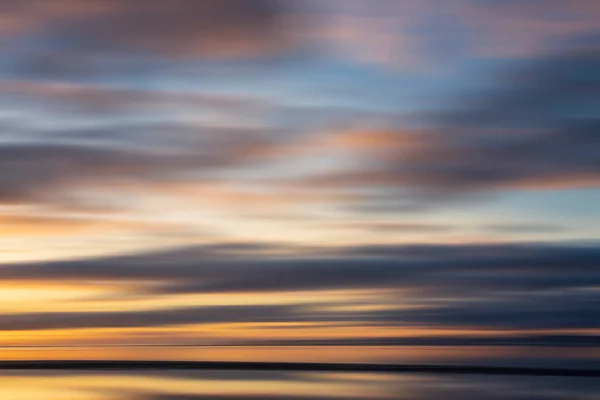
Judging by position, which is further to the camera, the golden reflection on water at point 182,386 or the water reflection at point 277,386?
the golden reflection on water at point 182,386

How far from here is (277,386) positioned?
15.1 m

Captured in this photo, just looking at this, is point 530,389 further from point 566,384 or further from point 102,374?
point 102,374

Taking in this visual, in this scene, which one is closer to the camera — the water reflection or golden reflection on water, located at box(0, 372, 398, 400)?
the water reflection

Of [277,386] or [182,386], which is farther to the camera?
[277,386]

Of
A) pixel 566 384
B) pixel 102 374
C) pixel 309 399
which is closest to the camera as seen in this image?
pixel 309 399

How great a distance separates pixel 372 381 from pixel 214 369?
2.18 metres

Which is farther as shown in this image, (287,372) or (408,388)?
(287,372)

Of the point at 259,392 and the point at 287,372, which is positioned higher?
the point at 287,372

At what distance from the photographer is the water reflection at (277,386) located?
14.1 metres

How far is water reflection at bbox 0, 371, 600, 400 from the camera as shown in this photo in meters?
14.1

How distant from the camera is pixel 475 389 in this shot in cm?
1455

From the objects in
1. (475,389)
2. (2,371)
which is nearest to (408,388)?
(475,389)

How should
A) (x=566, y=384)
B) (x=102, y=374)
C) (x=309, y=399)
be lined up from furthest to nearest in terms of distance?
(x=102, y=374) < (x=566, y=384) < (x=309, y=399)

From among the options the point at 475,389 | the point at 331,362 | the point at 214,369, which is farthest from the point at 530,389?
the point at 214,369
